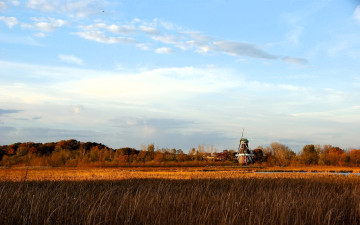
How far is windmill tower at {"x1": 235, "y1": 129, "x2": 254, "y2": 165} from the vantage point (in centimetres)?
8412

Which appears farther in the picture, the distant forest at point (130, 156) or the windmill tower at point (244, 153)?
the windmill tower at point (244, 153)

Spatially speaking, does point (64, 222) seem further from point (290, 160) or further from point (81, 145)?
point (81, 145)

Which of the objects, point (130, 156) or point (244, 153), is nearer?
point (130, 156)

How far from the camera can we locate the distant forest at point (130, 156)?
44938 mm

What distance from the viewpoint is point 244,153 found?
86.7 metres

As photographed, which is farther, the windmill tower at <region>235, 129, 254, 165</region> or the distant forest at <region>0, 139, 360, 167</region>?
the windmill tower at <region>235, 129, 254, 165</region>

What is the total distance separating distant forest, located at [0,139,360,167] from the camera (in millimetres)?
44938

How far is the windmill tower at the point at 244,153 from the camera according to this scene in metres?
84.1

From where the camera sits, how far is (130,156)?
51812 mm

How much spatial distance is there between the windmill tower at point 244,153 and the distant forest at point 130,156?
1193cm

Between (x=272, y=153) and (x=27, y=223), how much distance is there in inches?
2719

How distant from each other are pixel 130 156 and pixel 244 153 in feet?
138

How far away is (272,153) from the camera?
71.1 meters

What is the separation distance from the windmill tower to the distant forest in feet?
39.2
